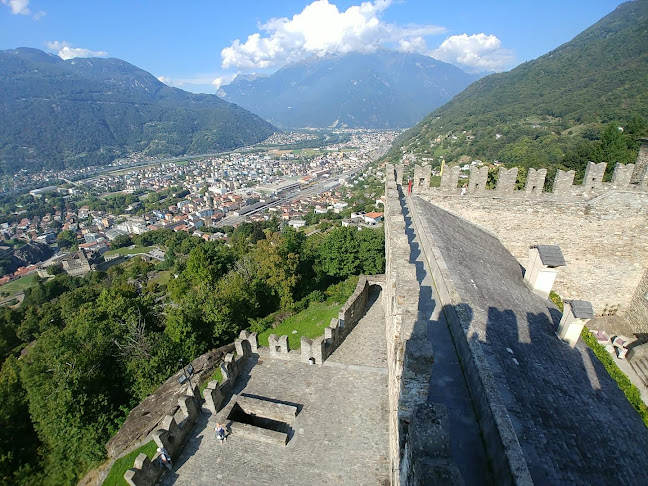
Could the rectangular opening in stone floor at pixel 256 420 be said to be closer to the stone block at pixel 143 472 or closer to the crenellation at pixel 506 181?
the stone block at pixel 143 472

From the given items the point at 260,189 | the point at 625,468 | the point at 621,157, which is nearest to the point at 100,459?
the point at 625,468

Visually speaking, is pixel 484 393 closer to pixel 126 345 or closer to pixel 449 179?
pixel 449 179

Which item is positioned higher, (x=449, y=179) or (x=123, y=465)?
(x=449, y=179)

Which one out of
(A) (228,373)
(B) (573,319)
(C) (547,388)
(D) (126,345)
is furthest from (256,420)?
(B) (573,319)

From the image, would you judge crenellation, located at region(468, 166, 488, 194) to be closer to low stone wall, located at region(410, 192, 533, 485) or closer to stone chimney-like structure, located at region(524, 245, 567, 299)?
stone chimney-like structure, located at region(524, 245, 567, 299)

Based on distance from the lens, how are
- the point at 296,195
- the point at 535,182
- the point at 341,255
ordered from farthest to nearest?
the point at 296,195 → the point at 341,255 → the point at 535,182

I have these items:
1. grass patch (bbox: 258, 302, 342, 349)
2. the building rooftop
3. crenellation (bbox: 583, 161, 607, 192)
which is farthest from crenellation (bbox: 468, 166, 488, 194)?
grass patch (bbox: 258, 302, 342, 349)

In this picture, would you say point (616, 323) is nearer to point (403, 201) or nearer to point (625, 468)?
point (403, 201)

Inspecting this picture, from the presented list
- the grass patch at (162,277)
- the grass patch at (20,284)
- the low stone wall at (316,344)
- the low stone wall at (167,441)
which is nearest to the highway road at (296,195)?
the grass patch at (162,277)
